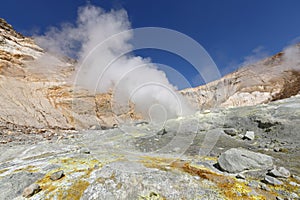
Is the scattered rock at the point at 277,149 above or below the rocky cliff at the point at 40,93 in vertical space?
below

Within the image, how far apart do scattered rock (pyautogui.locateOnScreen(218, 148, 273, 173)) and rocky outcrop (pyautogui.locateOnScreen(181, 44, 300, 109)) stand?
29955 millimetres

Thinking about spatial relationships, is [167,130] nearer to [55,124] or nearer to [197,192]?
[197,192]

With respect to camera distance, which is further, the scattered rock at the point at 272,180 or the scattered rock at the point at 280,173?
the scattered rock at the point at 280,173

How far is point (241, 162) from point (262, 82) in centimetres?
3949

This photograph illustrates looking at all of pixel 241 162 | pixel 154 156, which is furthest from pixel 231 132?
pixel 154 156

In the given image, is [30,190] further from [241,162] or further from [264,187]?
[241,162]

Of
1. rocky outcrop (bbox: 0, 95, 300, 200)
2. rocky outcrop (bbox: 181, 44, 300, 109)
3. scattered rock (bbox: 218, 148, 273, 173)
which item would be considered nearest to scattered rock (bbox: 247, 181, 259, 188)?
rocky outcrop (bbox: 0, 95, 300, 200)

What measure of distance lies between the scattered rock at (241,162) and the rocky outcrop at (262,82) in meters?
30.0

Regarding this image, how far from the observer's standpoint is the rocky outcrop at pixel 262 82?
3279cm

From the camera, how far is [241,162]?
197 inches

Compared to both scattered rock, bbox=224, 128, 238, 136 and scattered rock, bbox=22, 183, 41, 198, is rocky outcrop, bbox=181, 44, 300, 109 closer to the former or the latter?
scattered rock, bbox=224, 128, 238, 136

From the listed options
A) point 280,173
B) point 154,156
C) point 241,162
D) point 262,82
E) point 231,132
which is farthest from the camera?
point 262,82

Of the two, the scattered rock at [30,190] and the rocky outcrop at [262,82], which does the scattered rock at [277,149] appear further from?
the rocky outcrop at [262,82]

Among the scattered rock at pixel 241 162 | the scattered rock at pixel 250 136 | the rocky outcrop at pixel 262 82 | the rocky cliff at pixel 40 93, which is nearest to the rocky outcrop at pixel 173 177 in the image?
the scattered rock at pixel 241 162
